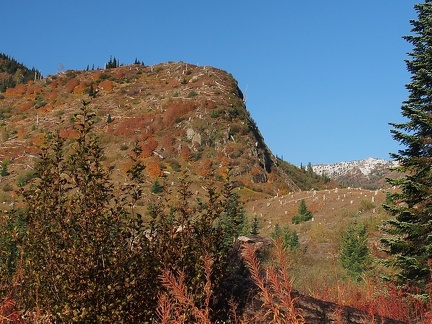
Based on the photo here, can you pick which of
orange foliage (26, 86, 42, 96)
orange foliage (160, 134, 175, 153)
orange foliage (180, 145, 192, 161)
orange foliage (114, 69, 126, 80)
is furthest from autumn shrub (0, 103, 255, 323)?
orange foliage (26, 86, 42, 96)

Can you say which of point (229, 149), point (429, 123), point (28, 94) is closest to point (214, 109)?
point (229, 149)

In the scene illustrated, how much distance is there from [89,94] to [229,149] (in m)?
30.2

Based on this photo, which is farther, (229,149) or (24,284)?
(229,149)

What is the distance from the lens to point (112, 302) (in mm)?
4590

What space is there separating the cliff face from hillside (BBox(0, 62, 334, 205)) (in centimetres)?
14

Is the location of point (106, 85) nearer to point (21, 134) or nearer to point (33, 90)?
point (33, 90)

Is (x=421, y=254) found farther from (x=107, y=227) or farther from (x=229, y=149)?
(x=229, y=149)

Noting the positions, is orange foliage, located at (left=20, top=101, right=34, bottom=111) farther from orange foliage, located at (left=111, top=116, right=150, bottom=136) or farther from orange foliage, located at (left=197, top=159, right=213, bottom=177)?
orange foliage, located at (left=197, top=159, right=213, bottom=177)

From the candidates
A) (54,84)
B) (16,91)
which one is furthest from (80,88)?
(16,91)

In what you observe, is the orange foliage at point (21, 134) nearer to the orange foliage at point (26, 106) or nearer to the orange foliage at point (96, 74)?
the orange foliage at point (26, 106)

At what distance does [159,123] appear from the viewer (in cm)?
6444

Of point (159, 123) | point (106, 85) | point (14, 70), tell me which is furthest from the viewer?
point (14, 70)

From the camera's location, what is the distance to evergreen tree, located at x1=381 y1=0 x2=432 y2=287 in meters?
11.2

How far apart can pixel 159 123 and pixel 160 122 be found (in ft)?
0.89
